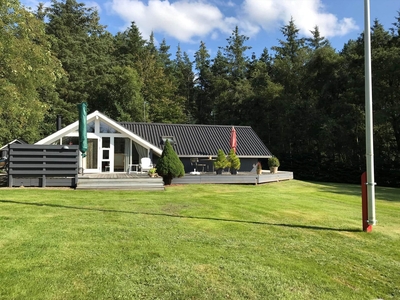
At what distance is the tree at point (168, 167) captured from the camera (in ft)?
46.4

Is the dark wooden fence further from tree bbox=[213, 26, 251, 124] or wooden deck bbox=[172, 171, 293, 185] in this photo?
tree bbox=[213, 26, 251, 124]

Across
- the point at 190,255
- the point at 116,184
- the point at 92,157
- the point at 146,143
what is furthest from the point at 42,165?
the point at 190,255

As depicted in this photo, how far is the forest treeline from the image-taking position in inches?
586

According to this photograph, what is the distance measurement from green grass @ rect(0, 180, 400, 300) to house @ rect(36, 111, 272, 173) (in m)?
8.84

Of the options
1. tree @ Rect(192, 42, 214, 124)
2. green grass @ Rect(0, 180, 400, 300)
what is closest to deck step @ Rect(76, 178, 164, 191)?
green grass @ Rect(0, 180, 400, 300)

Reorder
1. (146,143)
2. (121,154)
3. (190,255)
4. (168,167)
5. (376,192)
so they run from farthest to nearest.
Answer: (376,192) → (121,154) → (146,143) → (168,167) → (190,255)

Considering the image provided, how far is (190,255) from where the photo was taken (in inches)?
171

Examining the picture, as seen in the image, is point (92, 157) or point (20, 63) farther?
point (92, 157)

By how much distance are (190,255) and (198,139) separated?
1640 centimetres

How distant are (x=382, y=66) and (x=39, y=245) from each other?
2576 cm

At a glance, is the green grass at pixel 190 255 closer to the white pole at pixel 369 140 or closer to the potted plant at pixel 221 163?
the white pole at pixel 369 140

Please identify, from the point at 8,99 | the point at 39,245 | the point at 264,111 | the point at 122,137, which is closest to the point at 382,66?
the point at 264,111

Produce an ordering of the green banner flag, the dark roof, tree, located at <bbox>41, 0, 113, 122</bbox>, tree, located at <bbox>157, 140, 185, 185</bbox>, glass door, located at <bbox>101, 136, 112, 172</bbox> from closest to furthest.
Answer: the green banner flag
tree, located at <bbox>157, 140, 185, 185</bbox>
glass door, located at <bbox>101, 136, 112, 172</bbox>
the dark roof
tree, located at <bbox>41, 0, 113, 122</bbox>

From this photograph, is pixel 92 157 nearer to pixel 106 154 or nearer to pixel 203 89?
pixel 106 154
